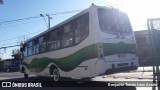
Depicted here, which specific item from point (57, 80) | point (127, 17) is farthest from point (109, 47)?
point (57, 80)

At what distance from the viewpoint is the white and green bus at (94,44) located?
931cm

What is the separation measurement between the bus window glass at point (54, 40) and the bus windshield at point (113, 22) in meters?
3.22

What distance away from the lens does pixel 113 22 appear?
10078 millimetres

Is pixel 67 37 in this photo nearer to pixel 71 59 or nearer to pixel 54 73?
pixel 71 59

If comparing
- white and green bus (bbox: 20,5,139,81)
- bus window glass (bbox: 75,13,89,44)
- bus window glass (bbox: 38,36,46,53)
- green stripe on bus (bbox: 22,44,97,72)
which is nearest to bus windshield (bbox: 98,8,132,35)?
white and green bus (bbox: 20,5,139,81)

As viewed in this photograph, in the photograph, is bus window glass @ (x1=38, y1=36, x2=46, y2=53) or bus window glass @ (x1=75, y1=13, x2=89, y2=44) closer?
bus window glass @ (x1=75, y1=13, x2=89, y2=44)

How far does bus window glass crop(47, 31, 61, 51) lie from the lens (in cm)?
1241

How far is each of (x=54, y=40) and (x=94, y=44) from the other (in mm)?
4212

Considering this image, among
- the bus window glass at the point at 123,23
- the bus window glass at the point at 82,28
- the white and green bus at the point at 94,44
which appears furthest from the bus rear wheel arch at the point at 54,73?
the bus window glass at the point at 123,23

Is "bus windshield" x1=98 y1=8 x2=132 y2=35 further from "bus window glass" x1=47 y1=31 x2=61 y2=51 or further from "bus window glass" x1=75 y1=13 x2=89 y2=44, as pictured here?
"bus window glass" x1=47 y1=31 x2=61 y2=51

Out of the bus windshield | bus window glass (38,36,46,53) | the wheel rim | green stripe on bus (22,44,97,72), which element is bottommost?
the wheel rim

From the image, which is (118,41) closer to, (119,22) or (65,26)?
(119,22)

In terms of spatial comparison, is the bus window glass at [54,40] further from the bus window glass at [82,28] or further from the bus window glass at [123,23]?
the bus window glass at [123,23]

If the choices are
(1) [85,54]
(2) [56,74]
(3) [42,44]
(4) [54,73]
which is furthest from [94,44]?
(3) [42,44]
